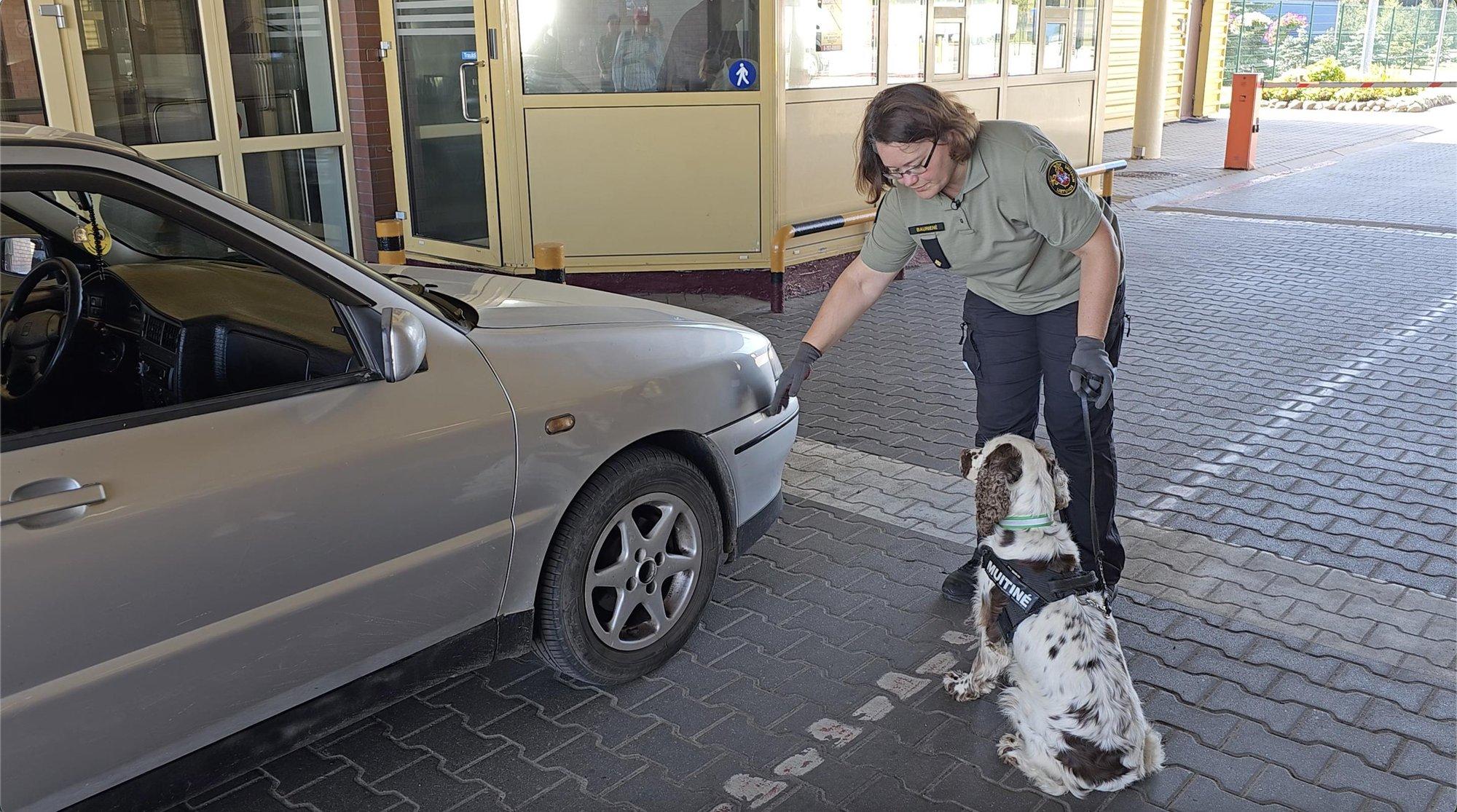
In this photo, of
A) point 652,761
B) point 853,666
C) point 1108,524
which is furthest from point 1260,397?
point 652,761

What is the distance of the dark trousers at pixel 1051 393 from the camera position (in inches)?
156

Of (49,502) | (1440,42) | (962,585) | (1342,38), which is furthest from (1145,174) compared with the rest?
(1440,42)

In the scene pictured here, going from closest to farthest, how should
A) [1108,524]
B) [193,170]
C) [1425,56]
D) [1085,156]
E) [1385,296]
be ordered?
[1108,524] → [193,170] → [1385,296] → [1085,156] → [1425,56]

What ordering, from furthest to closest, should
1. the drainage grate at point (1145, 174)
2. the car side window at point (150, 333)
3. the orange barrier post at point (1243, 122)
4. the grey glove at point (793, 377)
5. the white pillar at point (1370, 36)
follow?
the white pillar at point (1370, 36)
the drainage grate at point (1145, 174)
the orange barrier post at point (1243, 122)
the grey glove at point (793, 377)
the car side window at point (150, 333)

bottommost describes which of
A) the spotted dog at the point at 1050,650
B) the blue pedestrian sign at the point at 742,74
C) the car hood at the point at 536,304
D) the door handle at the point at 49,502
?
the spotted dog at the point at 1050,650

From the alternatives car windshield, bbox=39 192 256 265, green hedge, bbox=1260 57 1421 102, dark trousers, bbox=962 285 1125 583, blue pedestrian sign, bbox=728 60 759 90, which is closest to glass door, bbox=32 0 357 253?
blue pedestrian sign, bbox=728 60 759 90

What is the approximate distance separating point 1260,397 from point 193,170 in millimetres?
7568

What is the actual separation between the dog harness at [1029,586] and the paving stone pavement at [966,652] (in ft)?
1.52

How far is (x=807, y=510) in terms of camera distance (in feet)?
17.2

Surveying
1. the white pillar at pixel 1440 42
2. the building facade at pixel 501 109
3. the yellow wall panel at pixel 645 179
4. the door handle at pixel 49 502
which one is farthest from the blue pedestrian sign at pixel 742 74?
the white pillar at pixel 1440 42

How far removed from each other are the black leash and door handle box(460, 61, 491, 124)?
599 cm

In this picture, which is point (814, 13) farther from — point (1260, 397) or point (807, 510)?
point (807, 510)

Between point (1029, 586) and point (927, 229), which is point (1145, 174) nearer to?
point (927, 229)

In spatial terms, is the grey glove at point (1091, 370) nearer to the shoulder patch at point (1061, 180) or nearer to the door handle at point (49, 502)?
the shoulder patch at point (1061, 180)
